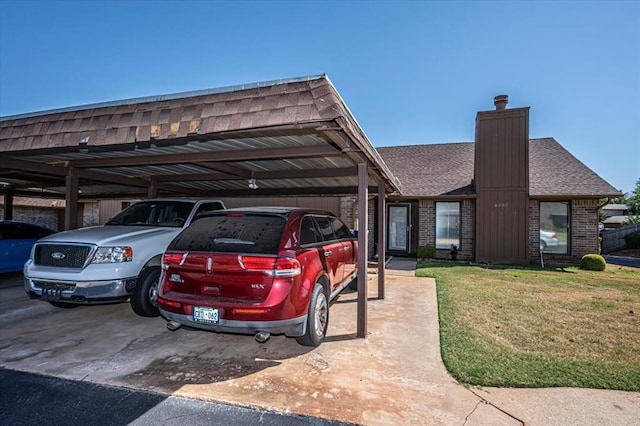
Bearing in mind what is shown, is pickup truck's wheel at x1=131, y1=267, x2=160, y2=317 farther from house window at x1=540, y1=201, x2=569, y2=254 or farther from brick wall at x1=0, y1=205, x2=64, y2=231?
brick wall at x1=0, y1=205, x2=64, y2=231

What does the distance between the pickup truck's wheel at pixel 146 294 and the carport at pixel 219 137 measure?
180 centimetres

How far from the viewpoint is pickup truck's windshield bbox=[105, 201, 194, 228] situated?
6.14m

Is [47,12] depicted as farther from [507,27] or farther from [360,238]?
[507,27]

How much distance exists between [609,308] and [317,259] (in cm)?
585

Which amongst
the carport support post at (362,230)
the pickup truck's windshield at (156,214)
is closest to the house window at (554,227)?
the carport support post at (362,230)

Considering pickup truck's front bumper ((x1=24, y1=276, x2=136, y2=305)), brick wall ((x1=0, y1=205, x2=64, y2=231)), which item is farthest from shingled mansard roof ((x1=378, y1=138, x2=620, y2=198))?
brick wall ((x1=0, y1=205, x2=64, y2=231))

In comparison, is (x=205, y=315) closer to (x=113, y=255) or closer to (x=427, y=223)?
(x=113, y=255)

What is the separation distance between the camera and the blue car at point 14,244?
8.10 m

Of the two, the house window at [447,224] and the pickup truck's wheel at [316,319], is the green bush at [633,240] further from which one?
the pickup truck's wheel at [316,319]

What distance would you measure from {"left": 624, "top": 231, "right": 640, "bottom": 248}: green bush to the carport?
20401mm

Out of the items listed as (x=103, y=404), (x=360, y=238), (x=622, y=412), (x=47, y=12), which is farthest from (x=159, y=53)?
(x=622, y=412)

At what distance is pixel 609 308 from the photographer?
20.4 feet

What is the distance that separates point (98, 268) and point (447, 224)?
A: 12.4 meters

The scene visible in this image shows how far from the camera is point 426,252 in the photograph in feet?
43.3
